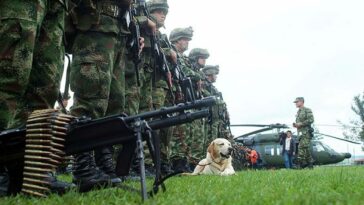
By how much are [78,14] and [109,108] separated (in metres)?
0.85

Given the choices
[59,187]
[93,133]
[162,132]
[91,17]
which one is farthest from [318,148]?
[93,133]

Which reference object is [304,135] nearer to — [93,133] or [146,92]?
[146,92]

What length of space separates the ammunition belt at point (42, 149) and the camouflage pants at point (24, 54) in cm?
35

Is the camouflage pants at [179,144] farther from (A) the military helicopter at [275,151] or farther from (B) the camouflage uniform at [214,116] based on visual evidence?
(A) the military helicopter at [275,151]

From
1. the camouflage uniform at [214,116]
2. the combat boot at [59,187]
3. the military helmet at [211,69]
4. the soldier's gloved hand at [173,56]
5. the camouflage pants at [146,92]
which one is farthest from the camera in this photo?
the military helmet at [211,69]

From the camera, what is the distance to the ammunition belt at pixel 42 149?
2.22 metres

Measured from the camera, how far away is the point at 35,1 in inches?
103

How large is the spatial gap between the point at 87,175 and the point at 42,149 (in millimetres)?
641

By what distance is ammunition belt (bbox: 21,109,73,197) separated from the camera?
7.28 feet

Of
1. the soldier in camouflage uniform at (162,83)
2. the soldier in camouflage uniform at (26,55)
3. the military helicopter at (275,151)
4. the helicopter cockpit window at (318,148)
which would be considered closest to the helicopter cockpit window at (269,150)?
the military helicopter at (275,151)

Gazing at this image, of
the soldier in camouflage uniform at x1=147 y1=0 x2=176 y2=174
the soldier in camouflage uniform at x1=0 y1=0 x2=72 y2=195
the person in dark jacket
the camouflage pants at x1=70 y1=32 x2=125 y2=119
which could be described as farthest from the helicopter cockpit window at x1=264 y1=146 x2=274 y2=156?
the soldier in camouflage uniform at x1=0 y1=0 x2=72 y2=195

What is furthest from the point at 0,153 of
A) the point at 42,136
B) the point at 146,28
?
the point at 146,28

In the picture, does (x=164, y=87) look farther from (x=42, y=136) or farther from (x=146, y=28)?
(x=42, y=136)

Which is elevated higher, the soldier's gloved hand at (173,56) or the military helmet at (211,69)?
the military helmet at (211,69)
